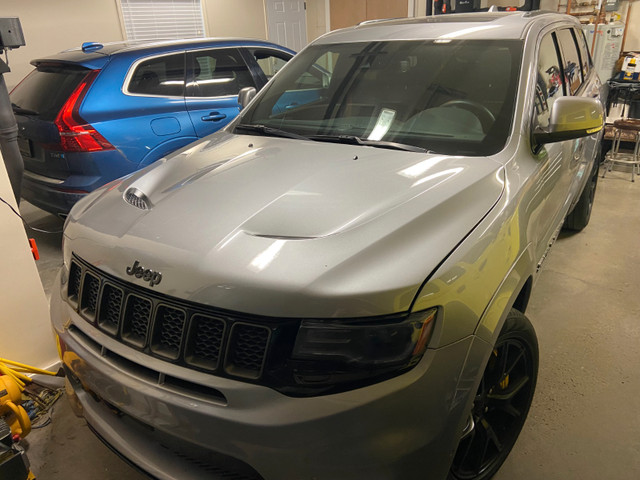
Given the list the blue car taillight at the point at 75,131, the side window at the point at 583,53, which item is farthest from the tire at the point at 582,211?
the blue car taillight at the point at 75,131

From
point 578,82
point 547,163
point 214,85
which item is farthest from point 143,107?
point 578,82

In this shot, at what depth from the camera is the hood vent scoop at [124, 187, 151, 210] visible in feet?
4.97

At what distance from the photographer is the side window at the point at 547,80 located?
6.70 feet

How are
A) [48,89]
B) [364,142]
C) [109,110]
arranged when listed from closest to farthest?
[364,142] → [109,110] → [48,89]

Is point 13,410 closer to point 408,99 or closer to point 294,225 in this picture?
point 294,225

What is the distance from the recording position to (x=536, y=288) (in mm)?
3021

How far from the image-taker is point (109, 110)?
343 centimetres

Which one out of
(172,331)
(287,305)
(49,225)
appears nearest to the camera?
(287,305)

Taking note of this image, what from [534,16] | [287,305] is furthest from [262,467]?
[534,16]

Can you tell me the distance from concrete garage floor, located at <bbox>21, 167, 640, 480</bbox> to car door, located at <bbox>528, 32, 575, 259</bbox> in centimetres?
65

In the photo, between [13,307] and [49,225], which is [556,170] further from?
A: [49,225]

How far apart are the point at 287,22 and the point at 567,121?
8.87 metres

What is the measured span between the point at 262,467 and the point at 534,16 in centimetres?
238

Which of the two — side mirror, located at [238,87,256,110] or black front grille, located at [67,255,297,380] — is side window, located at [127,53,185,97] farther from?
black front grille, located at [67,255,297,380]
